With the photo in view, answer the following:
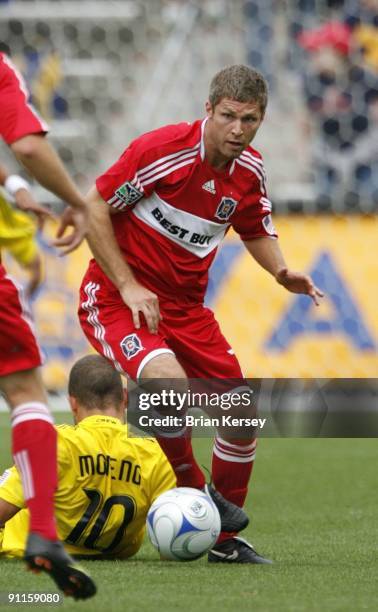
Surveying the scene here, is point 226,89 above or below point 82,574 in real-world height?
above

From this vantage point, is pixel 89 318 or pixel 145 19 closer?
pixel 89 318

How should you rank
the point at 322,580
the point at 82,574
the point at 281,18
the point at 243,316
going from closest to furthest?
the point at 82,574 < the point at 322,580 < the point at 243,316 < the point at 281,18

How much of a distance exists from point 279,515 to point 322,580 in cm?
206

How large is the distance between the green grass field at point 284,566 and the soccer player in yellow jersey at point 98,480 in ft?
0.42

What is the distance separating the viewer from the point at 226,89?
5309 mm

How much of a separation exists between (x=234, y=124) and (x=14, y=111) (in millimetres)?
1624

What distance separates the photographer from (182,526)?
503cm

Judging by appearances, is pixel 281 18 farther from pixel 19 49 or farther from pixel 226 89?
pixel 226 89

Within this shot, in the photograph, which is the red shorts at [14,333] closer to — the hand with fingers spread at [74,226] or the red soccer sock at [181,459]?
the hand with fingers spread at [74,226]

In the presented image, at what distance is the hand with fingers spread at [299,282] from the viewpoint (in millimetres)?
5723

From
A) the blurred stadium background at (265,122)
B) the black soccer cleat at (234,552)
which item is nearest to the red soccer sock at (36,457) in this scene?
the black soccer cleat at (234,552)

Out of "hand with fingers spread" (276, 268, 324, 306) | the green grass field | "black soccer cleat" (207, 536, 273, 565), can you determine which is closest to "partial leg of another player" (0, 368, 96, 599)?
the green grass field

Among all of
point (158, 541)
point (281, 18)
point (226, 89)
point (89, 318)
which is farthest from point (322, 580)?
point (281, 18)

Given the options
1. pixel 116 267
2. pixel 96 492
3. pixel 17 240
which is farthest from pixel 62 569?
pixel 116 267
